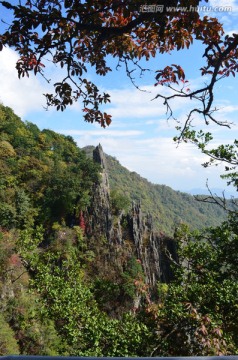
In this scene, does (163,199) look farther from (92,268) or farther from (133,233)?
(92,268)

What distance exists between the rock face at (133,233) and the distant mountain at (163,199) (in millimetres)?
38779

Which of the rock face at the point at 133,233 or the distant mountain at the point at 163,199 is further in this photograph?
the distant mountain at the point at 163,199

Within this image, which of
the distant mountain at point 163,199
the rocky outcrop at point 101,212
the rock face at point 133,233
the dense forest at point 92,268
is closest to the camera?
the dense forest at point 92,268

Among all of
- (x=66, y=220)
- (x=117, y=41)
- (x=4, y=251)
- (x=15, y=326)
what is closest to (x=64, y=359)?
(x=117, y=41)

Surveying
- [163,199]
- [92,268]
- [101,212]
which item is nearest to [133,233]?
[101,212]

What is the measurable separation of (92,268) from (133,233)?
6499mm

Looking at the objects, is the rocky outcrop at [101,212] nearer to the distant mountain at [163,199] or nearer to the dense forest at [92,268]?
the dense forest at [92,268]

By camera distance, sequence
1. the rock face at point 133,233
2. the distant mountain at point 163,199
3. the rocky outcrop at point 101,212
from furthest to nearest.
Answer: the distant mountain at point 163,199
the rock face at point 133,233
the rocky outcrop at point 101,212

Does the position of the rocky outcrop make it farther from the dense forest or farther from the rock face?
the dense forest

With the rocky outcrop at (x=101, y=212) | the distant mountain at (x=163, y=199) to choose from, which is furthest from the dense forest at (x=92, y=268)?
the distant mountain at (x=163, y=199)

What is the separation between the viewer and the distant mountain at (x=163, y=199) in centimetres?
8081

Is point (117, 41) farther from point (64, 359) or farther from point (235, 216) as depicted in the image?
point (235, 216)

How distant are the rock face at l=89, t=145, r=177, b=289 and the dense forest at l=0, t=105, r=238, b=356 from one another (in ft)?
0.37

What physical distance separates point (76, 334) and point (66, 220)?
1026 inches
